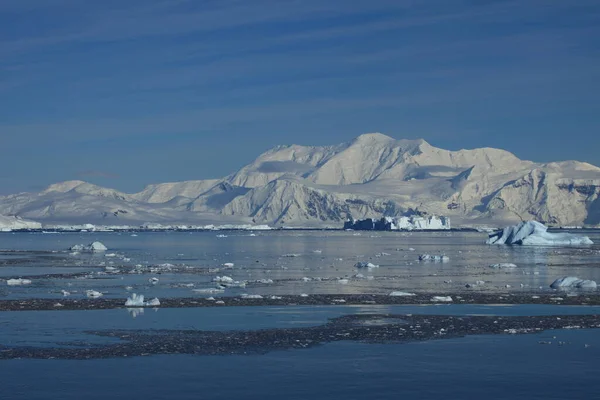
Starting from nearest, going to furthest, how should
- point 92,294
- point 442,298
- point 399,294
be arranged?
point 442,298
point 92,294
point 399,294

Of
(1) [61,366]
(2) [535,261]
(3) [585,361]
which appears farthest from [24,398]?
(2) [535,261]

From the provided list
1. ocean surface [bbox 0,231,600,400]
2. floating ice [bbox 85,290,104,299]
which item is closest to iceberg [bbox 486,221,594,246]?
ocean surface [bbox 0,231,600,400]

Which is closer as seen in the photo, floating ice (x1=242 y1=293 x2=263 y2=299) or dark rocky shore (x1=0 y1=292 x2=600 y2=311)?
dark rocky shore (x1=0 y1=292 x2=600 y2=311)

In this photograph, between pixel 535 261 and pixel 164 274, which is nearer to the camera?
pixel 164 274

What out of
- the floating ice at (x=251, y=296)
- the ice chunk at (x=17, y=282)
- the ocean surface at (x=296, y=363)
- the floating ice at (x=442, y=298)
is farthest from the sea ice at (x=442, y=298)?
the ice chunk at (x=17, y=282)

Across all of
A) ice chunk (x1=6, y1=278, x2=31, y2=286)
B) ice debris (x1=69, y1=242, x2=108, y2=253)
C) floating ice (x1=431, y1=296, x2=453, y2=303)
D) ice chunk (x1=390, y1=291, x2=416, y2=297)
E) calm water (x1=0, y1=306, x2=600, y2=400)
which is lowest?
calm water (x1=0, y1=306, x2=600, y2=400)

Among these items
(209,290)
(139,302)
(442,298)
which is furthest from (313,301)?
(139,302)

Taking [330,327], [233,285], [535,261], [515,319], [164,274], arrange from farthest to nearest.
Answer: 1. [535,261]
2. [164,274]
3. [233,285]
4. [515,319]
5. [330,327]

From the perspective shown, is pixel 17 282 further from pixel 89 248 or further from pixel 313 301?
pixel 89 248

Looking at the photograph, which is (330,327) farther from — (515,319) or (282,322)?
(515,319)

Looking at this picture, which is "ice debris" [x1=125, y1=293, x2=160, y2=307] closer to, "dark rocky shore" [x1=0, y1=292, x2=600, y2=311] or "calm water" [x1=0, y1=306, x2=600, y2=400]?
"dark rocky shore" [x1=0, y1=292, x2=600, y2=311]

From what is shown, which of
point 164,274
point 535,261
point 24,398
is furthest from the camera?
point 535,261
